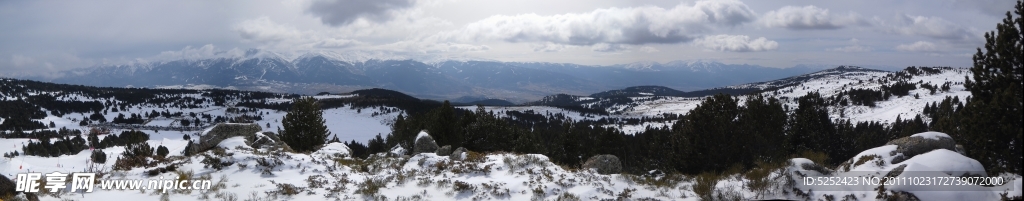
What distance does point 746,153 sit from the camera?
2627 cm

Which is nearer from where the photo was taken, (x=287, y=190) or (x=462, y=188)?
(x=287, y=190)

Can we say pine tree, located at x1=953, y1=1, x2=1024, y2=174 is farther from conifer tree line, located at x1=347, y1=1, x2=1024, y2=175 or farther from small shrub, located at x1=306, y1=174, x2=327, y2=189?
small shrub, located at x1=306, y1=174, x2=327, y2=189

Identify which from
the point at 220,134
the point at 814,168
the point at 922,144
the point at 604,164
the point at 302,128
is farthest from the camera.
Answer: the point at 302,128

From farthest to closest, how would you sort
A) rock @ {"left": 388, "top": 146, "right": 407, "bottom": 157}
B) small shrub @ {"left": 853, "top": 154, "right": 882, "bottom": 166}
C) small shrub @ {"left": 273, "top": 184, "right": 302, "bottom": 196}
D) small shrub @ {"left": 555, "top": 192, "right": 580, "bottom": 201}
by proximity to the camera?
rock @ {"left": 388, "top": 146, "right": 407, "bottom": 157}
small shrub @ {"left": 853, "top": 154, "right": 882, "bottom": 166}
small shrub @ {"left": 273, "top": 184, "right": 302, "bottom": 196}
small shrub @ {"left": 555, "top": 192, "right": 580, "bottom": 201}

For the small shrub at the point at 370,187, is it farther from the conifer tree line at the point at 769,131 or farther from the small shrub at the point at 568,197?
the conifer tree line at the point at 769,131

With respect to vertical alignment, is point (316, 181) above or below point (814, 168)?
below

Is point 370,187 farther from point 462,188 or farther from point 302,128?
point 302,128

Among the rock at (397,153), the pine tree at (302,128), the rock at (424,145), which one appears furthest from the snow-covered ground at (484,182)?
the pine tree at (302,128)

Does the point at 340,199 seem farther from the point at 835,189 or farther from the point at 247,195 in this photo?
the point at 835,189

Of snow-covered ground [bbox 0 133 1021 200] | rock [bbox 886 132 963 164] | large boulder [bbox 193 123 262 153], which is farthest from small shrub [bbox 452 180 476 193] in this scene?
large boulder [bbox 193 123 262 153]

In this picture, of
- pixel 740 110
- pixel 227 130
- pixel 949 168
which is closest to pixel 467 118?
pixel 227 130

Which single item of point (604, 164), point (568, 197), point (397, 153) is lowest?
point (397, 153)

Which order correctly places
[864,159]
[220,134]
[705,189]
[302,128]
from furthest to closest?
[302,128] < [220,134] < [864,159] < [705,189]

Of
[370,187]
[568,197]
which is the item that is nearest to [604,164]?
[568,197]
